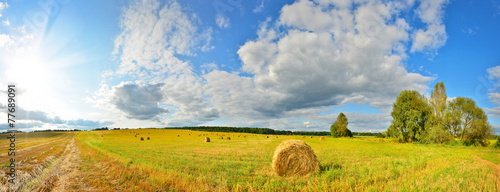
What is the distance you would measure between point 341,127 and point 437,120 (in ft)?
136

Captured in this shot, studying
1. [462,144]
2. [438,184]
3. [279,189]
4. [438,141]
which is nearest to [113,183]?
[279,189]

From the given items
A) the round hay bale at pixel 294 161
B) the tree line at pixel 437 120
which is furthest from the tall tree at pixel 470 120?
the round hay bale at pixel 294 161

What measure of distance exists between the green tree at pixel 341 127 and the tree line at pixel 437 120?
34.7 m

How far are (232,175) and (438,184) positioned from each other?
796 centimetres

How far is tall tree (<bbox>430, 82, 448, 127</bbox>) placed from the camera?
120 ft

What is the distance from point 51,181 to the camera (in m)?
8.76

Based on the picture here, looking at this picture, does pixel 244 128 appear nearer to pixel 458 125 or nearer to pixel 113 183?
pixel 458 125

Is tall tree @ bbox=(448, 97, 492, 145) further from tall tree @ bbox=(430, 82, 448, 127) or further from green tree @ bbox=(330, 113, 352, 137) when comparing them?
green tree @ bbox=(330, 113, 352, 137)

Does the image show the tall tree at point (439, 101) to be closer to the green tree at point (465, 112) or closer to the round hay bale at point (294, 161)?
the green tree at point (465, 112)

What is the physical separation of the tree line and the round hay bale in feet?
119

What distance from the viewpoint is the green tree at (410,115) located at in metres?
38.3

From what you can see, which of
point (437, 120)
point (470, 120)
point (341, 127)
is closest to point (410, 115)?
point (437, 120)

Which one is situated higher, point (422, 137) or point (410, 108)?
point (410, 108)

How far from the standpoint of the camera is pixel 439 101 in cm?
3766
